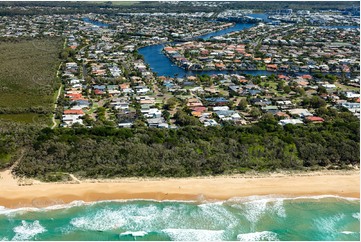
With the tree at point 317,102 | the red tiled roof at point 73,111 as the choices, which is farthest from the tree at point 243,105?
the red tiled roof at point 73,111

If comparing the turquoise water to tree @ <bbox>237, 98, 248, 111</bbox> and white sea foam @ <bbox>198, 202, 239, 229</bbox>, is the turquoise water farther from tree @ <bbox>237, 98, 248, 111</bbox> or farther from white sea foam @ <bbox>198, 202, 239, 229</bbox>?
tree @ <bbox>237, 98, 248, 111</bbox>

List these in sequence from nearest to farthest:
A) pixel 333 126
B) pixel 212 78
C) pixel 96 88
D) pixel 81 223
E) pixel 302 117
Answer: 1. pixel 81 223
2. pixel 333 126
3. pixel 302 117
4. pixel 96 88
5. pixel 212 78

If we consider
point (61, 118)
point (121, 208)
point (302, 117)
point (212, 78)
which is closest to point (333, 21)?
point (212, 78)

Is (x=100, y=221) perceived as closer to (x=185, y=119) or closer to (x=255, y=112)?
(x=185, y=119)

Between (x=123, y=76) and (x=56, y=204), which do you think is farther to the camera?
(x=123, y=76)

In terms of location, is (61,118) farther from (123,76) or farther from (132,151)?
(123,76)

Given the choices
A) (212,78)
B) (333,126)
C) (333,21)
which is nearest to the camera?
(333,126)
